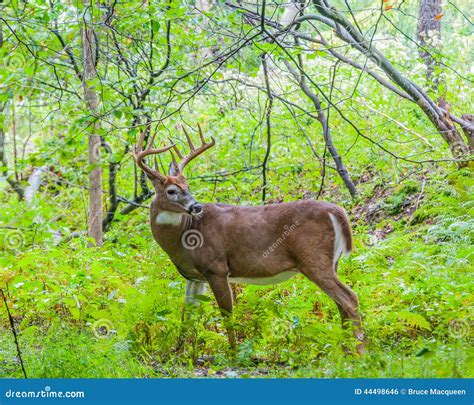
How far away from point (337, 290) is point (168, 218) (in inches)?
65.8

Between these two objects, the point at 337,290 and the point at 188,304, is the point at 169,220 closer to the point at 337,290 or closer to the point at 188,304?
the point at 188,304

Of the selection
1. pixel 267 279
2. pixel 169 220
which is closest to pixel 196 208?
pixel 169 220

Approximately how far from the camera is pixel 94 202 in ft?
33.3

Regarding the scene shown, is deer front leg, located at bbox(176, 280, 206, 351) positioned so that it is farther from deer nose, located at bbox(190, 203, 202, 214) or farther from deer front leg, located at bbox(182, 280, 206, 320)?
deer nose, located at bbox(190, 203, 202, 214)

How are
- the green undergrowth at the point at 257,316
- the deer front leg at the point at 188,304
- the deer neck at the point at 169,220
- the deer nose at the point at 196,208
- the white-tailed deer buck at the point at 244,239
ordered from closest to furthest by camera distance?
the green undergrowth at the point at 257,316
the deer front leg at the point at 188,304
the white-tailed deer buck at the point at 244,239
the deer nose at the point at 196,208
the deer neck at the point at 169,220

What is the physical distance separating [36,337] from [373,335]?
3.10 meters

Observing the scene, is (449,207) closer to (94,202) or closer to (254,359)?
(254,359)

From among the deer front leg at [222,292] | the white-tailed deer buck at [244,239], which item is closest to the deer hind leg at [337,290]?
the white-tailed deer buck at [244,239]

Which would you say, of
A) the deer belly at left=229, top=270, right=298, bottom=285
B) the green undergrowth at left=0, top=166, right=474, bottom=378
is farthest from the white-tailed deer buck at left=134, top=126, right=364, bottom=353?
the green undergrowth at left=0, top=166, right=474, bottom=378

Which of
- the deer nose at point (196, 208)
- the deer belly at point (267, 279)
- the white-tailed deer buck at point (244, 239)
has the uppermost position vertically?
the deer nose at point (196, 208)

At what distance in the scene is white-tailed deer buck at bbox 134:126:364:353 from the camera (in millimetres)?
6496

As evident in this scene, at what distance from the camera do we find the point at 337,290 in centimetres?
631

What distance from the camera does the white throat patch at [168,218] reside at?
22.5 feet

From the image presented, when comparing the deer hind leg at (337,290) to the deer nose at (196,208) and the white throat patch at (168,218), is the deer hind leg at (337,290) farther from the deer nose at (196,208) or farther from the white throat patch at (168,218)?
the white throat patch at (168,218)
